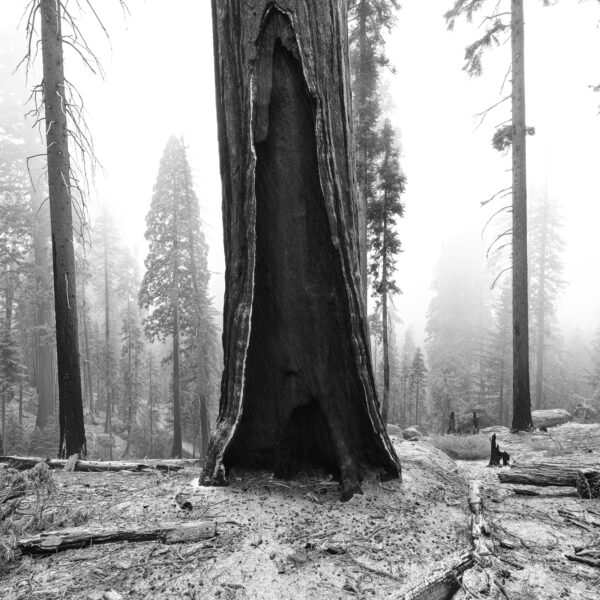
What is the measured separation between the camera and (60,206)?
7.16 m

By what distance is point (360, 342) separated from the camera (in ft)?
10.9

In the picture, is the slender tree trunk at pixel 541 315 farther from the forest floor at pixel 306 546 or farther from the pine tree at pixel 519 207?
the forest floor at pixel 306 546

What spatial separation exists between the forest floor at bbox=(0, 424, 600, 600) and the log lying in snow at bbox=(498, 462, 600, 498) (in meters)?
0.13

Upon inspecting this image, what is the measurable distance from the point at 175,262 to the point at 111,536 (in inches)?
724

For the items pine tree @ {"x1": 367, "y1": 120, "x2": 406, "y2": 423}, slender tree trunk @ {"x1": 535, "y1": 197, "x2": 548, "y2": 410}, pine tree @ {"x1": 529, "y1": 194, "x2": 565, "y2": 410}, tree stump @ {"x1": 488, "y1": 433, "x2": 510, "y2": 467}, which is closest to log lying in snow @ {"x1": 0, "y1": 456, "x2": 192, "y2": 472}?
tree stump @ {"x1": 488, "y1": 433, "x2": 510, "y2": 467}

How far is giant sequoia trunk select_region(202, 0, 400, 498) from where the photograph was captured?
10.7 feet

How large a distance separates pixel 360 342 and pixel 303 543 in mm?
1592

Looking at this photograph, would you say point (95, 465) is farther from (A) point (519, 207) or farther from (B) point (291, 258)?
(A) point (519, 207)

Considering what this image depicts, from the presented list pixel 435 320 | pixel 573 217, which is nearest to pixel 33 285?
pixel 435 320

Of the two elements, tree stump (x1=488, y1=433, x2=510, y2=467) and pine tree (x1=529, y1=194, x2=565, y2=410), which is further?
pine tree (x1=529, y1=194, x2=565, y2=410)

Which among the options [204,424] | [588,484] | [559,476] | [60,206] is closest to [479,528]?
[588,484]

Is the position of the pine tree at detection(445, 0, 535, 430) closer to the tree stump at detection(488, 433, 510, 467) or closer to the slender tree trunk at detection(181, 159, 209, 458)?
the tree stump at detection(488, 433, 510, 467)

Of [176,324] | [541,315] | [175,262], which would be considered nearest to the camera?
[175,262]

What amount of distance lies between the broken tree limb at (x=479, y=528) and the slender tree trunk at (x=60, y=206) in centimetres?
648
